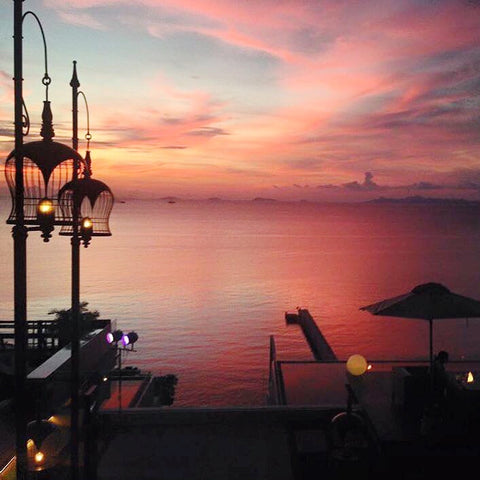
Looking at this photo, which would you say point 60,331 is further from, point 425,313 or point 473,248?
point 473,248

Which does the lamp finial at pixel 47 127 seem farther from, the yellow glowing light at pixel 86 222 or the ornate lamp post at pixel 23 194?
the yellow glowing light at pixel 86 222

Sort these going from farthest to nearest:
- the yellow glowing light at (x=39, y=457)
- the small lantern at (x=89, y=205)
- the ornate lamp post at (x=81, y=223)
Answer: the ornate lamp post at (x=81, y=223) < the small lantern at (x=89, y=205) < the yellow glowing light at (x=39, y=457)

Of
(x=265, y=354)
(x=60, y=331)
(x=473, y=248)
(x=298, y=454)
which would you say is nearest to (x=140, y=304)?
(x=265, y=354)

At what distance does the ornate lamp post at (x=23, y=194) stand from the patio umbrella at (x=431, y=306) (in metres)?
4.42

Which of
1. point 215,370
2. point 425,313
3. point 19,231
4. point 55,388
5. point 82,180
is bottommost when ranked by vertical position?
point 215,370

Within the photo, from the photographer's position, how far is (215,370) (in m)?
30.8

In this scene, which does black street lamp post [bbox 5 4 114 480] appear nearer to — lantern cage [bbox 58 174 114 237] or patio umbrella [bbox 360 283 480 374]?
lantern cage [bbox 58 174 114 237]

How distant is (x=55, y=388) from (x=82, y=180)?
512 centimetres

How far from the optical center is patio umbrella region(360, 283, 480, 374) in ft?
21.7

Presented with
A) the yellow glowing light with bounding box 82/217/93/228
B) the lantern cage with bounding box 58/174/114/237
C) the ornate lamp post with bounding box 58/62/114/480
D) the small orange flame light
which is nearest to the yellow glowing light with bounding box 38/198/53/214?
the lantern cage with bounding box 58/174/114/237

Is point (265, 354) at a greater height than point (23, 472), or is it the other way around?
point (23, 472)

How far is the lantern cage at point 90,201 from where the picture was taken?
4.86 metres

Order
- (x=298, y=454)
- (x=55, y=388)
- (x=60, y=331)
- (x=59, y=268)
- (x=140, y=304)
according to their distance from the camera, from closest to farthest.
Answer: (x=298, y=454) < (x=55, y=388) < (x=60, y=331) < (x=140, y=304) < (x=59, y=268)

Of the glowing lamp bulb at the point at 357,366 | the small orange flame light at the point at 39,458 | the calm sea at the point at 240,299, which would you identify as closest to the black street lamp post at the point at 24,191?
the small orange flame light at the point at 39,458
